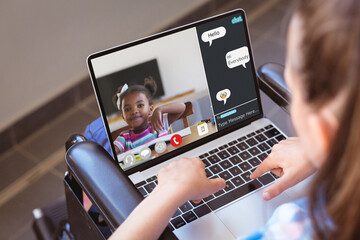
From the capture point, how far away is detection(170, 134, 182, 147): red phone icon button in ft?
3.05

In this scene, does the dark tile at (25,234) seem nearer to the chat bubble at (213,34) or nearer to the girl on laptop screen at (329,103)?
the chat bubble at (213,34)

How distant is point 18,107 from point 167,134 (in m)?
1.15

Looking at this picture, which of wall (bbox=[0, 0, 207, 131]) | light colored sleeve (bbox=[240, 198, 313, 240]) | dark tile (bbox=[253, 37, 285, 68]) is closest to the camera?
light colored sleeve (bbox=[240, 198, 313, 240])

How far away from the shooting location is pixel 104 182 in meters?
0.74

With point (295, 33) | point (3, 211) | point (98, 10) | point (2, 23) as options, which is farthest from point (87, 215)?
point (98, 10)

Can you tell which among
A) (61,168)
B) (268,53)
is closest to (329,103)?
(61,168)

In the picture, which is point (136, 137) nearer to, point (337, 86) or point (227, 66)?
point (227, 66)

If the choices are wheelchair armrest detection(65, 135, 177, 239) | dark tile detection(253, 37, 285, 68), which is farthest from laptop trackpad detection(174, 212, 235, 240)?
dark tile detection(253, 37, 285, 68)

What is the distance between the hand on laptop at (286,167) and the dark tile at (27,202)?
43.0 inches

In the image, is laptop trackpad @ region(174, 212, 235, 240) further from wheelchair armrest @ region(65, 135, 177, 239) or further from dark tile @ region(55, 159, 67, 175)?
dark tile @ region(55, 159, 67, 175)

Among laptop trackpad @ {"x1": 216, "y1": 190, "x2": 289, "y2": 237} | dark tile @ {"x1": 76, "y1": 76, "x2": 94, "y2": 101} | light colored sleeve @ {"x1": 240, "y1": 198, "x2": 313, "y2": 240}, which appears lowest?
dark tile @ {"x1": 76, "y1": 76, "x2": 94, "y2": 101}

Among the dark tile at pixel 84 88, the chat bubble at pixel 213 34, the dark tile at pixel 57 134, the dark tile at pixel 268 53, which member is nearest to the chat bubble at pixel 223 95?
the chat bubble at pixel 213 34

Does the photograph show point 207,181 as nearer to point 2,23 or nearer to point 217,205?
point 217,205

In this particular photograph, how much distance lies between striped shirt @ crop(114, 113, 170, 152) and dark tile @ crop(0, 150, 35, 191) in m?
1.09
